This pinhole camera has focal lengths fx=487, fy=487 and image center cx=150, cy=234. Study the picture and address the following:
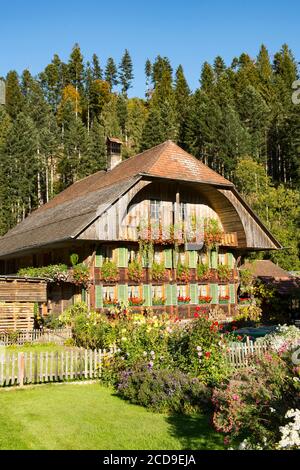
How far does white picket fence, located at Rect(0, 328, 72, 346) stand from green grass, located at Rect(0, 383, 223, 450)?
26.6 feet

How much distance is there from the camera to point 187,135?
204 ft

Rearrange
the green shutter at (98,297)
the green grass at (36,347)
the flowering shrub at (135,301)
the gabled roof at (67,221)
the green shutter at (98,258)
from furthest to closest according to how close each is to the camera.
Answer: the flowering shrub at (135,301)
the green shutter at (98,258)
the green shutter at (98,297)
the gabled roof at (67,221)
the green grass at (36,347)

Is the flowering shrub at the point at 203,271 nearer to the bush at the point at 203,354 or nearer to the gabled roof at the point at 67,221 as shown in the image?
the gabled roof at the point at 67,221

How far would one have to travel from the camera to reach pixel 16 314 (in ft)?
71.2

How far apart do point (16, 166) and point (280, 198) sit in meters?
28.8

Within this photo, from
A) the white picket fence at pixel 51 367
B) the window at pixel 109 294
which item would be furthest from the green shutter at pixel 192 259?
the white picket fence at pixel 51 367

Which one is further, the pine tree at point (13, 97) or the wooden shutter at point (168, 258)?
the pine tree at point (13, 97)

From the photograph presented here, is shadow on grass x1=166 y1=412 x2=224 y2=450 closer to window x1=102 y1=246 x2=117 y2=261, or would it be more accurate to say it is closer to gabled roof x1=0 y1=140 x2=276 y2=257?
gabled roof x1=0 y1=140 x2=276 y2=257

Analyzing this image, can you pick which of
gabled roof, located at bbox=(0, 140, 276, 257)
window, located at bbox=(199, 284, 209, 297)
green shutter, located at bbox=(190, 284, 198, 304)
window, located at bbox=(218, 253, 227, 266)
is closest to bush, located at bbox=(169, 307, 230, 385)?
gabled roof, located at bbox=(0, 140, 276, 257)

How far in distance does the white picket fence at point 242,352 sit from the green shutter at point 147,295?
11697 millimetres

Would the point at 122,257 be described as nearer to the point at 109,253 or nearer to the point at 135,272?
the point at 109,253

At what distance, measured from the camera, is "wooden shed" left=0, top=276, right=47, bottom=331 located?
70.6 feet

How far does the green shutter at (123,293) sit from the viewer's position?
2495 cm

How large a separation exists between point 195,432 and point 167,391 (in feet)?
6.41
